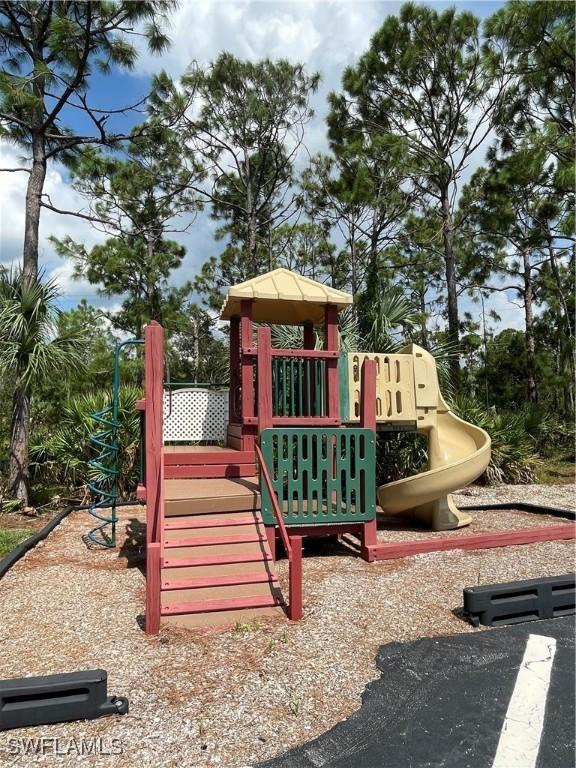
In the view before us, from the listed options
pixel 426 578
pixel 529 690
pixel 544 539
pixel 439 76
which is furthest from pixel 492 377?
pixel 529 690

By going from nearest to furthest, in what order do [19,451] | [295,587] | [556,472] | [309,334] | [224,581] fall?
1. [295,587]
2. [224,581]
3. [309,334]
4. [19,451]
5. [556,472]

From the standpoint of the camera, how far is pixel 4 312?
8102 millimetres

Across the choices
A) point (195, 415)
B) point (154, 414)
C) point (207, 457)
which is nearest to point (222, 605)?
point (154, 414)

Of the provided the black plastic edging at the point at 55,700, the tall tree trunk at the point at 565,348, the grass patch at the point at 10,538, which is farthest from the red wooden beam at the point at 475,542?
the tall tree trunk at the point at 565,348

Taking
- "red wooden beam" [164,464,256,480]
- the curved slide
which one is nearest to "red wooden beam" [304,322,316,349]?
the curved slide

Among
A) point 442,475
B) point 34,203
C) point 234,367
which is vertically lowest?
point 442,475

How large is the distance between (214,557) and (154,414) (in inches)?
52.3

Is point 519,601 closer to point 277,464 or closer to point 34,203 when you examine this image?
point 277,464

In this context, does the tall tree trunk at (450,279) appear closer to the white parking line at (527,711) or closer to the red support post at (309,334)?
the red support post at (309,334)

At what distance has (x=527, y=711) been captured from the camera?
278 cm

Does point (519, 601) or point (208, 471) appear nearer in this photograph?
point (519, 601)

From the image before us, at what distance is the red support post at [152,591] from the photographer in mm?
3740

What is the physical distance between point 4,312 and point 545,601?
25.9 ft

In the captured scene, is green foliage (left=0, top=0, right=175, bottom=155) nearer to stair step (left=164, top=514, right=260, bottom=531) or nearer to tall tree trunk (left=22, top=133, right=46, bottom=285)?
tall tree trunk (left=22, top=133, right=46, bottom=285)
